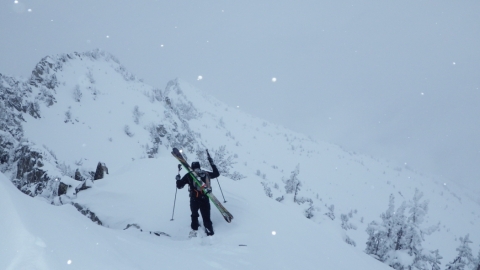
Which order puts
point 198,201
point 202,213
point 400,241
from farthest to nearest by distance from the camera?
point 400,241, point 198,201, point 202,213

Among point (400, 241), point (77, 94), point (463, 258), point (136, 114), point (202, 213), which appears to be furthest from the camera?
point (136, 114)

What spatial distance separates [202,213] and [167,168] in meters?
3.98

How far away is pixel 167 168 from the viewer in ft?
33.4

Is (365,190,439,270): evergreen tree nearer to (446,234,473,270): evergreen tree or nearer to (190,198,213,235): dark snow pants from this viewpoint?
(446,234,473,270): evergreen tree

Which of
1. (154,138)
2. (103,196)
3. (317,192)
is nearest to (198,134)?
(154,138)

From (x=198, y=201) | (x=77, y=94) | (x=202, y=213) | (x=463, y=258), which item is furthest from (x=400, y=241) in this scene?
(x=77, y=94)

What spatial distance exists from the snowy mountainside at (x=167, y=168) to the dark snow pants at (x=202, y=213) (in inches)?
15.4

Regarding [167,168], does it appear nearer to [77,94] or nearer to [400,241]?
[400,241]

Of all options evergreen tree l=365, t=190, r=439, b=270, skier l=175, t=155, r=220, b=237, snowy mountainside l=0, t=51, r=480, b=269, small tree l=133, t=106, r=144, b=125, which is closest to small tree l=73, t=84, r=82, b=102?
snowy mountainside l=0, t=51, r=480, b=269

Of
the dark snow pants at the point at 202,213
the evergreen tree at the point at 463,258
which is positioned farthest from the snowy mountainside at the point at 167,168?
the evergreen tree at the point at 463,258

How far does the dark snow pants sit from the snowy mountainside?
1.28 feet

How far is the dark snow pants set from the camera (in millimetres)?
6598

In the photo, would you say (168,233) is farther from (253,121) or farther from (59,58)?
(253,121)

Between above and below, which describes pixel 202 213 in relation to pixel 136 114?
below
